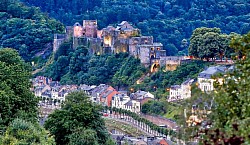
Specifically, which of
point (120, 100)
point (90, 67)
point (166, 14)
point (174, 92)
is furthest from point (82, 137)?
point (166, 14)

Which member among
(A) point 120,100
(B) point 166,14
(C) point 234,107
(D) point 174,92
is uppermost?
(C) point 234,107

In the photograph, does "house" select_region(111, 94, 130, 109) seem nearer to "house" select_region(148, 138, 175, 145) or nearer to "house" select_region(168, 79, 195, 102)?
"house" select_region(168, 79, 195, 102)

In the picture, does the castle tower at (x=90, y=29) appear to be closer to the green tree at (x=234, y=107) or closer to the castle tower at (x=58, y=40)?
the castle tower at (x=58, y=40)

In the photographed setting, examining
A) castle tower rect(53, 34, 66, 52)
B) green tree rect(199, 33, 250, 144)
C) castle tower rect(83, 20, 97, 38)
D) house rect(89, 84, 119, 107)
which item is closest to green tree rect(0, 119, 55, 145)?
green tree rect(199, 33, 250, 144)

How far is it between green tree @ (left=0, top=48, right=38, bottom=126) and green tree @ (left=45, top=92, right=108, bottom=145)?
0.98m

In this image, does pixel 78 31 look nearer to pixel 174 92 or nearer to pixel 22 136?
pixel 174 92

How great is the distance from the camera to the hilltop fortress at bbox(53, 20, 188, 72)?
2186 inches

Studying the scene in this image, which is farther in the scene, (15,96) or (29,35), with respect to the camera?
(29,35)

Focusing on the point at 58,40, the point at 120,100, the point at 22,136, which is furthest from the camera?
the point at 58,40

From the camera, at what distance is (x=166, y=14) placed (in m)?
88.6

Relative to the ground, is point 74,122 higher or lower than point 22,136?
lower

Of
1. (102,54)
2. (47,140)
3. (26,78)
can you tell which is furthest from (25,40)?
(47,140)

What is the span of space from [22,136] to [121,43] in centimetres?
4077

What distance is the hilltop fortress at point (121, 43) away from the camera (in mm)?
55531
